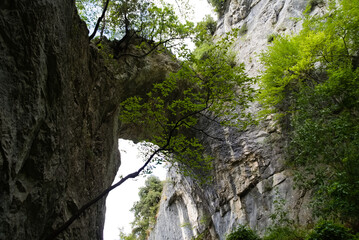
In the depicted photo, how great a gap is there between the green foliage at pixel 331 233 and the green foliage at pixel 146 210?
18031 millimetres

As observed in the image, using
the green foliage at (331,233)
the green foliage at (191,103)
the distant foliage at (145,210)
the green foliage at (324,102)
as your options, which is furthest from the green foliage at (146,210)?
the green foliage at (331,233)

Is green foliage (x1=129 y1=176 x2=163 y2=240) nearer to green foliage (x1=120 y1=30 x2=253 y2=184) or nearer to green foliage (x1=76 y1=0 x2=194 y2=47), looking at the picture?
green foliage (x1=120 y1=30 x2=253 y2=184)

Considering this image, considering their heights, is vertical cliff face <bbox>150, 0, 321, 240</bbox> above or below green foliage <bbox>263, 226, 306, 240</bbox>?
above

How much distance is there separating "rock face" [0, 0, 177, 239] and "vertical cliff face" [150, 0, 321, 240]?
7039 mm

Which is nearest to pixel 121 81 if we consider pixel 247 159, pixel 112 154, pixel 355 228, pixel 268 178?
pixel 112 154

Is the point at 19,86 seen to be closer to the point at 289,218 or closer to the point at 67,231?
the point at 67,231

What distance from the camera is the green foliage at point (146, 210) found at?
22.8 m

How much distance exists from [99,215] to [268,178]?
7.60 metres

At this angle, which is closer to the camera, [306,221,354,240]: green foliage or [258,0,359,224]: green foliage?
[306,221,354,240]: green foliage

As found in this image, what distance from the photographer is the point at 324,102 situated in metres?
9.95

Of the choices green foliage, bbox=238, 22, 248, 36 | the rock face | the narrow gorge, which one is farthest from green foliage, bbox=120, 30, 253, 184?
green foliage, bbox=238, 22, 248, 36

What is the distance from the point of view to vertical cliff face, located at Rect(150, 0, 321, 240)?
1066 centimetres

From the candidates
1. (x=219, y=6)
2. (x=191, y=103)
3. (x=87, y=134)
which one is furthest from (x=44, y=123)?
(x=219, y=6)

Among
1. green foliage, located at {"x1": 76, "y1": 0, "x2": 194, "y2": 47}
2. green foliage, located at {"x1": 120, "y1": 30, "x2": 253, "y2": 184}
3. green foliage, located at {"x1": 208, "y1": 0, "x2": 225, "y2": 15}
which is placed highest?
green foliage, located at {"x1": 208, "y1": 0, "x2": 225, "y2": 15}
